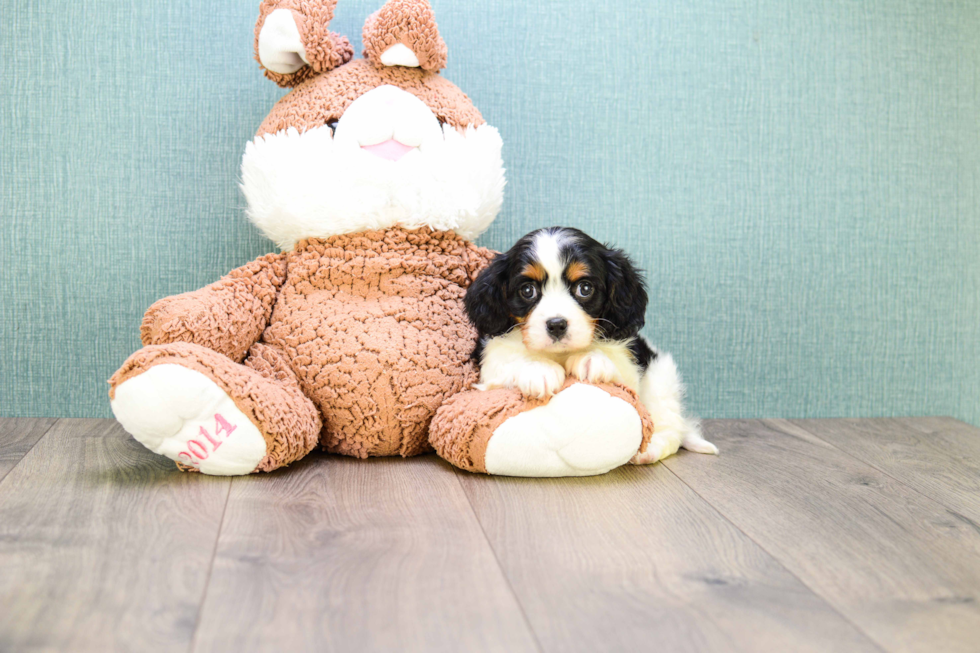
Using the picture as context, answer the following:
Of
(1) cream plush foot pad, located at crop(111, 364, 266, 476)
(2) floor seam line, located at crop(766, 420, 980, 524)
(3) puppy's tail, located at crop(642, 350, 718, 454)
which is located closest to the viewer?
(1) cream plush foot pad, located at crop(111, 364, 266, 476)

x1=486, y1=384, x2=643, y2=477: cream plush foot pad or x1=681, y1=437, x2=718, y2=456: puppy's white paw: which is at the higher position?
x1=486, y1=384, x2=643, y2=477: cream plush foot pad

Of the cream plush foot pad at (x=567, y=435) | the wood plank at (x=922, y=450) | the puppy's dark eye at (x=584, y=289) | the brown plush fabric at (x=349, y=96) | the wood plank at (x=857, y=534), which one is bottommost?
the wood plank at (x=922, y=450)

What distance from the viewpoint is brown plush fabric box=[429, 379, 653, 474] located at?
53.1 inches

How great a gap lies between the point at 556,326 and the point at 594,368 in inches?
4.7

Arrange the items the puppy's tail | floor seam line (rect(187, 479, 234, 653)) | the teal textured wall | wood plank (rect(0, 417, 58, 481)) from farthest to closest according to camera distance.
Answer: the teal textured wall < the puppy's tail < wood plank (rect(0, 417, 58, 481)) < floor seam line (rect(187, 479, 234, 653))

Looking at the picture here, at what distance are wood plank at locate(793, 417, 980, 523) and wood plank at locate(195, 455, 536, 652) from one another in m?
0.88

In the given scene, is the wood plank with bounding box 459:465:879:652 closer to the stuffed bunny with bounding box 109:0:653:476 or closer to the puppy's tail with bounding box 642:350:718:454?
the stuffed bunny with bounding box 109:0:653:476

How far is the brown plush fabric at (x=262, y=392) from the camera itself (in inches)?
49.6

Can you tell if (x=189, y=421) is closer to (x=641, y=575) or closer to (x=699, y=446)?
(x=641, y=575)

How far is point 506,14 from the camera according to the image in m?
1.86

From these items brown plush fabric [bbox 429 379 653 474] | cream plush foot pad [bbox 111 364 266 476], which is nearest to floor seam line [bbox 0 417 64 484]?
cream plush foot pad [bbox 111 364 266 476]

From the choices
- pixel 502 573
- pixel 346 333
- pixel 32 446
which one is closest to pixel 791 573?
pixel 502 573

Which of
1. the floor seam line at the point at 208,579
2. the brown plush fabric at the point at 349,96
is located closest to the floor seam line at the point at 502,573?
the floor seam line at the point at 208,579

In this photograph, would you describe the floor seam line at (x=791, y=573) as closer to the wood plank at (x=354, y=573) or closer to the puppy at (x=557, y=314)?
the puppy at (x=557, y=314)
